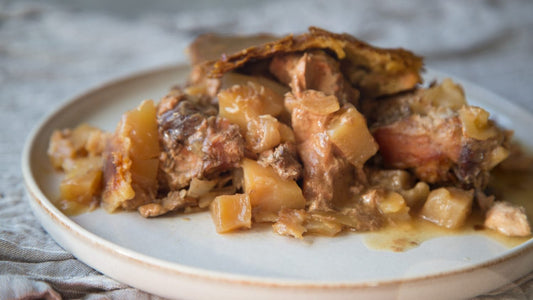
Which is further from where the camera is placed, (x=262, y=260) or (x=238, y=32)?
(x=238, y=32)

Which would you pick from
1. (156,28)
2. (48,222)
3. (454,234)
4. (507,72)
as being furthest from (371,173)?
(156,28)

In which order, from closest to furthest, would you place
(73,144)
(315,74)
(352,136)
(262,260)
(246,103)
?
(262,260) → (352,136) → (246,103) → (315,74) → (73,144)

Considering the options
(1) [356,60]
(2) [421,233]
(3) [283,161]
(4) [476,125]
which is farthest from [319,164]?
(4) [476,125]

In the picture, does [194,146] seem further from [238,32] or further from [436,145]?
[238,32]

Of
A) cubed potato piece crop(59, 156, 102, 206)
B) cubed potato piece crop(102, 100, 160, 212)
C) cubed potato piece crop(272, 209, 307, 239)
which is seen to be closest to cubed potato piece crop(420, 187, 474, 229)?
cubed potato piece crop(272, 209, 307, 239)

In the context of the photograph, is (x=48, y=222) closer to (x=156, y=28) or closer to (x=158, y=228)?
(x=158, y=228)

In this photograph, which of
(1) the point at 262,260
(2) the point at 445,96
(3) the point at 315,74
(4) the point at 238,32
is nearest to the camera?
(1) the point at 262,260
